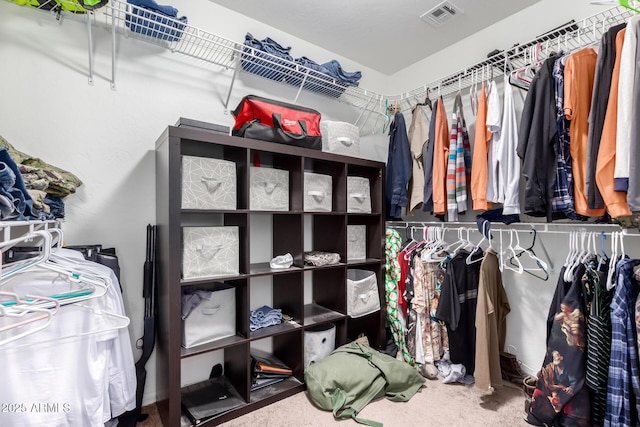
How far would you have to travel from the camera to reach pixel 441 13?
215 centimetres

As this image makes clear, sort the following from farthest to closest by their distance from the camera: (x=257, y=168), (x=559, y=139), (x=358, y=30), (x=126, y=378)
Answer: (x=358, y=30), (x=257, y=168), (x=559, y=139), (x=126, y=378)

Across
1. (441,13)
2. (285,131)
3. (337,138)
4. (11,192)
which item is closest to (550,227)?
(337,138)

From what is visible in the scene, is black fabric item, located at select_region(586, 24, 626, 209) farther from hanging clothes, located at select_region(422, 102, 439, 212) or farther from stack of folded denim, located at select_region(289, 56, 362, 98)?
stack of folded denim, located at select_region(289, 56, 362, 98)

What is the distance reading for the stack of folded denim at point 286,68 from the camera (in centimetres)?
201

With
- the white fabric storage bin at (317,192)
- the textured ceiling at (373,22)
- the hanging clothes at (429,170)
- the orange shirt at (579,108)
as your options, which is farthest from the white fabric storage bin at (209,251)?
the orange shirt at (579,108)

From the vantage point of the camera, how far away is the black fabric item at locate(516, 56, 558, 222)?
1565mm

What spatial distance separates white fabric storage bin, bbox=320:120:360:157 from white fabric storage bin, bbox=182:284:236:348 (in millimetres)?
1159

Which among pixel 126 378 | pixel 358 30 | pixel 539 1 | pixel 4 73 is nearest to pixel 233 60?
pixel 358 30

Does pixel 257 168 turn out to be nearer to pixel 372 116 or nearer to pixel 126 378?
pixel 126 378

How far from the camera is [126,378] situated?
1.26 meters

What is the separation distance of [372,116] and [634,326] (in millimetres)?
2330

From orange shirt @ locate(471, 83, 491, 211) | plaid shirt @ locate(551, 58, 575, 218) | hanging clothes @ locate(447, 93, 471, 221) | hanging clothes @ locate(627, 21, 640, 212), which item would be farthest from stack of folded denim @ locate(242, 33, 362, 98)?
hanging clothes @ locate(627, 21, 640, 212)

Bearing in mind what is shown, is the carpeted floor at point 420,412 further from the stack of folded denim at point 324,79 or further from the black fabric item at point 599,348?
the stack of folded denim at point 324,79

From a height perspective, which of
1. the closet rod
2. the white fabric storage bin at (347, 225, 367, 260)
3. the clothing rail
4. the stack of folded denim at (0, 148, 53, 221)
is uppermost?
the clothing rail
